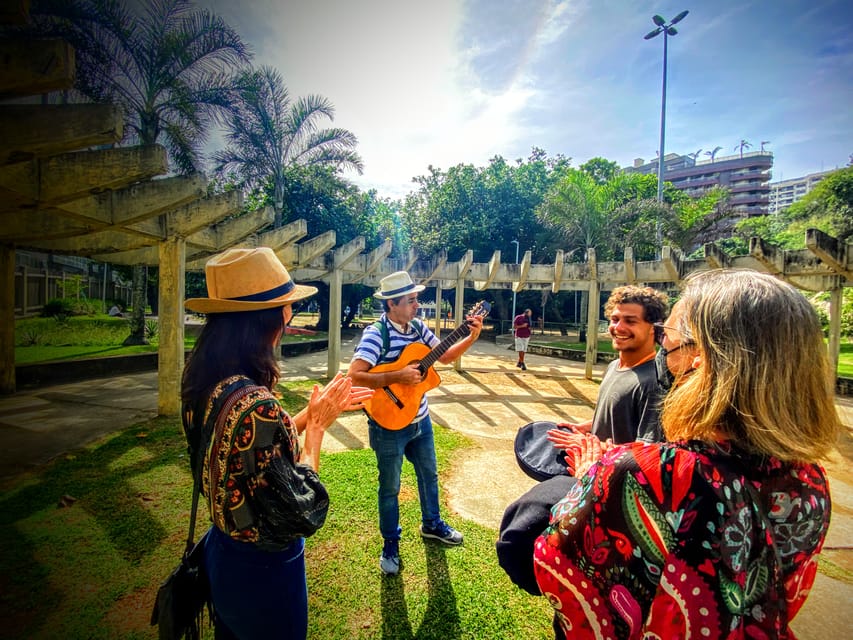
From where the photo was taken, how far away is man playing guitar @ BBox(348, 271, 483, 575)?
2.76 meters

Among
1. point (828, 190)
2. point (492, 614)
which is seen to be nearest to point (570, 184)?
point (492, 614)

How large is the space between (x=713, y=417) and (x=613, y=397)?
1.28m

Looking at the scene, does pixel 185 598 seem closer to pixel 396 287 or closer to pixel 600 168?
pixel 396 287

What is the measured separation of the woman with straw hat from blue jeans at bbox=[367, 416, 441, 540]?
1.22 metres

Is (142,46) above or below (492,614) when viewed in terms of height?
above

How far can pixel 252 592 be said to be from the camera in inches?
55.3

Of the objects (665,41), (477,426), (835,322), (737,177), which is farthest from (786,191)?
(477,426)

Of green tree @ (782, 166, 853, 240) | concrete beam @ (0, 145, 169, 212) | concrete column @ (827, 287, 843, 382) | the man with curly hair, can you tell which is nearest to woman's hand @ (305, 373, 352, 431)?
the man with curly hair

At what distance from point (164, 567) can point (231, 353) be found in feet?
7.64

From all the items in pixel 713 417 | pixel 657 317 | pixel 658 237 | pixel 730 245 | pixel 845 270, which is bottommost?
pixel 713 417

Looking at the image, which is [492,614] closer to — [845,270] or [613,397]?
[613,397]

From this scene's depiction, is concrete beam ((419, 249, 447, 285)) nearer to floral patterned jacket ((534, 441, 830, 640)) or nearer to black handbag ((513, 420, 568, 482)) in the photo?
black handbag ((513, 420, 568, 482))

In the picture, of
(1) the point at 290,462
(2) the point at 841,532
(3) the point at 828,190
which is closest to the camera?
(1) the point at 290,462

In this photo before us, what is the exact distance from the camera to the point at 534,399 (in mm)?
8109
